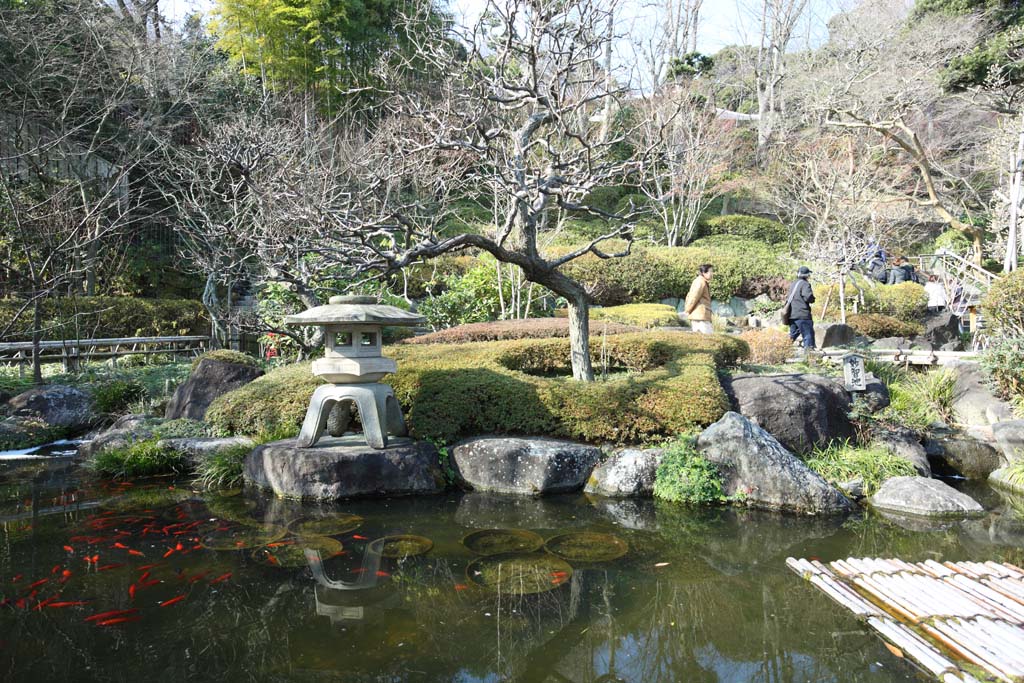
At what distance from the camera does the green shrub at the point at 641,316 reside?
14.4 m

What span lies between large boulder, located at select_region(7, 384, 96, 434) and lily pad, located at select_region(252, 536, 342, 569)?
601cm

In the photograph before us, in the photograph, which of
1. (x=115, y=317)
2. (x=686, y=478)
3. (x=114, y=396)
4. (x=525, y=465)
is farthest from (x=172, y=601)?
(x=115, y=317)

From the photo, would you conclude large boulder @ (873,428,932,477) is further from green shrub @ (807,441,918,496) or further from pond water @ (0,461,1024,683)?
pond water @ (0,461,1024,683)

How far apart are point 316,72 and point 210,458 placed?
46.6ft

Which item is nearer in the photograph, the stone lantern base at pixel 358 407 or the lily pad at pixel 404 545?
the lily pad at pixel 404 545

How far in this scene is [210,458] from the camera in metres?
6.60

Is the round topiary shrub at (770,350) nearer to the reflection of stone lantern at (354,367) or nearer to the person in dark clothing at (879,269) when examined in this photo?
the reflection of stone lantern at (354,367)

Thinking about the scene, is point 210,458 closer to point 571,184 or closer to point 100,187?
point 571,184

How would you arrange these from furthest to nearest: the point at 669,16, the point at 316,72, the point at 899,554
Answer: the point at 669,16, the point at 316,72, the point at 899,554

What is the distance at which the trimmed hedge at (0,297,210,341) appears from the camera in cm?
1238

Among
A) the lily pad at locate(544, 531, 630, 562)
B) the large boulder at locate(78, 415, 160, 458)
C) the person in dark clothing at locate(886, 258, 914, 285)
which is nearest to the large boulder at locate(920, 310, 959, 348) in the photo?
the person in dark clothing at locate(886, 258, 914, 285)

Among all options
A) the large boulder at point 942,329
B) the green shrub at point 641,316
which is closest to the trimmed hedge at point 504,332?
the green shrub at point 641,316

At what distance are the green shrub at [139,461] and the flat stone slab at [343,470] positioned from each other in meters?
1.12

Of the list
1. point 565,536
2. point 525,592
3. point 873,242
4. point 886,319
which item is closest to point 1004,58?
point 873,242
